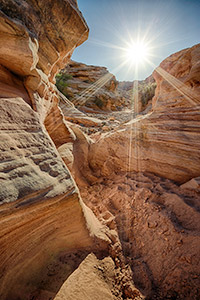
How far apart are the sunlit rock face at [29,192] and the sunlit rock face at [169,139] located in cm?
250

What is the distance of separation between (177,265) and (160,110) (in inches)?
177

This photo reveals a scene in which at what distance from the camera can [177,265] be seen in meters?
1.80

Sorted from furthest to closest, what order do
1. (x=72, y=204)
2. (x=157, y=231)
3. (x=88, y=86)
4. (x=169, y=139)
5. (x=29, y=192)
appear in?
→ (x=88, y=86) → (x=169, y=139) → (x=157, y=231) → (x=72, y=204) → (x=29, y=192)

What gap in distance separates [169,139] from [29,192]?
153 inches

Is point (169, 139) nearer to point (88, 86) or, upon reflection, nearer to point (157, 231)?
point (157, 231)

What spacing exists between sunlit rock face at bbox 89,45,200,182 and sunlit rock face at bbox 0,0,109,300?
250cm

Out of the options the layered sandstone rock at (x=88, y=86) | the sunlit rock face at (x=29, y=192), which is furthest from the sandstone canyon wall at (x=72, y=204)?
the layered sandstone rock at (x=88, y=86)

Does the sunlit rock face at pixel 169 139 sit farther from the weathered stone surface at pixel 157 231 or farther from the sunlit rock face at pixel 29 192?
the sunlit rock face at pixel 29 192

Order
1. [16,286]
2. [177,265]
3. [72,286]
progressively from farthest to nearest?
[177,265] < [72,286] < [16,286]

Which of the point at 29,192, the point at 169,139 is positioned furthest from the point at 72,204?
the point at 169,139

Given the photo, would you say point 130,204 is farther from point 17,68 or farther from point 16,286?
point 17,68

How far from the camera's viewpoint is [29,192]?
1.45 m

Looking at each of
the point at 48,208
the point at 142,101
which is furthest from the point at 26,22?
the point at 142,101

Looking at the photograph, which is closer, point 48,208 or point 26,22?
point 48,208
